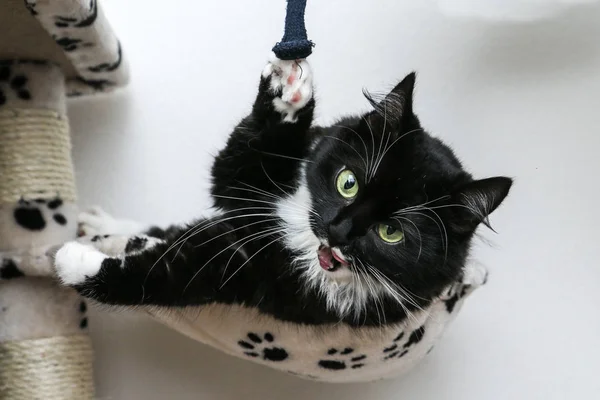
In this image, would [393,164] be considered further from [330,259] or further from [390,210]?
[330,259]

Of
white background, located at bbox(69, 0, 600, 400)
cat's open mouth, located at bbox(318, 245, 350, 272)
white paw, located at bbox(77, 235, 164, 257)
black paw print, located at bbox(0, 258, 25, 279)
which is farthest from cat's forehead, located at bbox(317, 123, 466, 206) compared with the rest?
black paw print, located at bbox(0, 258, 25, 279)

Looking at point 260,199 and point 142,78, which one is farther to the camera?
point 142,78

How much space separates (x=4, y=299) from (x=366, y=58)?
0.97m

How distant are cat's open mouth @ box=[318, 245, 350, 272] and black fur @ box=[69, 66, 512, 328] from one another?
0.02 meters

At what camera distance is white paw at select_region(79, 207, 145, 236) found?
1.22 meters

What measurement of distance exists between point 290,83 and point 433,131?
613 millimetres

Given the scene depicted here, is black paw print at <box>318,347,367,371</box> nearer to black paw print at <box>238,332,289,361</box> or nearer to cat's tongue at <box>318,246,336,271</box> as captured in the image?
black paw print at <box>238,332,289,361</box>

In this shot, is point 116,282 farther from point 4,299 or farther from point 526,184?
→ point 526,184

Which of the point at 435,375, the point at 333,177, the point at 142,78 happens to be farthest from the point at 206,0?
the point at 435,375

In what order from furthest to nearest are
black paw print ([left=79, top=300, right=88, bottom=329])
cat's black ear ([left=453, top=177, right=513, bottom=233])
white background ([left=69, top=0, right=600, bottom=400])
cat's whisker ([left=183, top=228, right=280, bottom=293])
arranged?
1. white background ([left=69, top=0, right=600, bottom=400])
2. black paw print ([left=79, top=300, right=88, bottom=329])
3. cat's whisker ([left=183, top=228, right=280, bottom=293])
4. cat's black ear ([left=453, top=177, right=513, bottom=233])

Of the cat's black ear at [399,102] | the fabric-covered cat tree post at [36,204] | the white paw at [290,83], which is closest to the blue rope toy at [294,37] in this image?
the white paw at [290,83]

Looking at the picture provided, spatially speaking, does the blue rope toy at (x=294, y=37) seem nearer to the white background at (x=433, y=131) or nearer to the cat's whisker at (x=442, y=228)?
the cat's whisker at (x=442, y=228)

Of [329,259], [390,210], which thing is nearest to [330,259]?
[329,259]

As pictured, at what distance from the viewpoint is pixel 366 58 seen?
146cm
